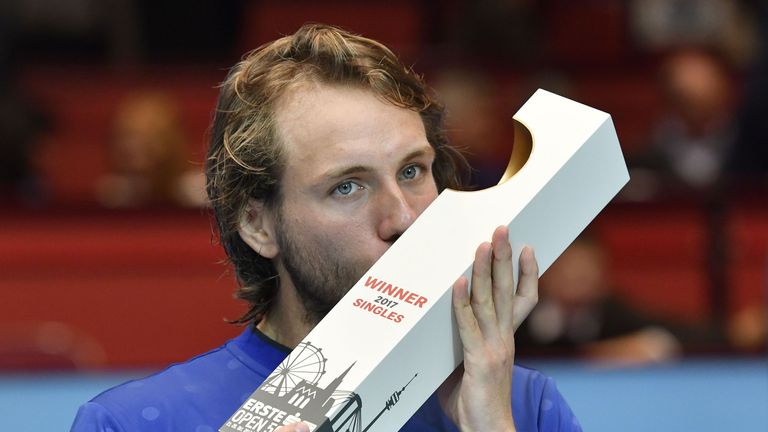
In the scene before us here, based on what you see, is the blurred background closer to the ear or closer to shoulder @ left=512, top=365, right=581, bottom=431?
the ear

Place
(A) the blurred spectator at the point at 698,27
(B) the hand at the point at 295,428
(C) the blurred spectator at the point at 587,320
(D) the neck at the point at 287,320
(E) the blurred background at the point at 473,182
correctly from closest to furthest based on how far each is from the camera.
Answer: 1. (B) the hand at the point at 295,428
2. (D) the neck at the point at 287,320
3. (E) the blurred background at the point at 473,182
4. (C) the blurred spectator at the point at 587,320
5. (A) the blurred spectator at the point at 698,27

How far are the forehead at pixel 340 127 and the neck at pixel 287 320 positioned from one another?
244 mm

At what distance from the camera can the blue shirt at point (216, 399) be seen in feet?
6.81

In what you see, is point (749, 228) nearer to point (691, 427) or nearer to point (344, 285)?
point (691, 427)

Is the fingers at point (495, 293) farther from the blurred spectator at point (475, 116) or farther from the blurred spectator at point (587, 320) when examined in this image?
the blurred spectator at point (475, 116)

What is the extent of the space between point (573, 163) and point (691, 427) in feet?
5.71

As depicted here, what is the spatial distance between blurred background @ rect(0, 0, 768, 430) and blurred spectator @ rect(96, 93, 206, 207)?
11 millimetres

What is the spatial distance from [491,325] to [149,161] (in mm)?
4182

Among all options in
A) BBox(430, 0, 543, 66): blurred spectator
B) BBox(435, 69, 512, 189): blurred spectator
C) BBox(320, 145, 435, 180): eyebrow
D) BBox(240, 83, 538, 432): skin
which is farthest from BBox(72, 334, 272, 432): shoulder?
BBox(430, 0, 543, 66): blurred spectator

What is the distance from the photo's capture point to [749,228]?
5.30m

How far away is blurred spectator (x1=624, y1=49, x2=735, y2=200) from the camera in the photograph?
610 centimetres

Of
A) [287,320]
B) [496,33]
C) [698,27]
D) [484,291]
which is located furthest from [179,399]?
Answer: [698,27]

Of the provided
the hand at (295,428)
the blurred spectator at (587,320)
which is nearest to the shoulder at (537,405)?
the hand at (295,428)

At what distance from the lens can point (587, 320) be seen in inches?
184
